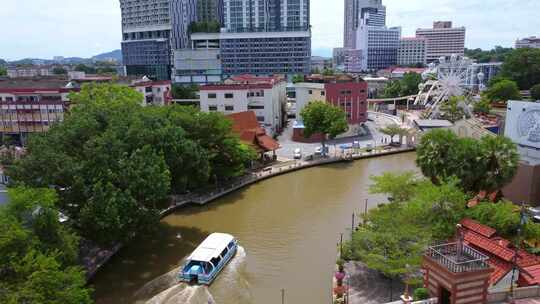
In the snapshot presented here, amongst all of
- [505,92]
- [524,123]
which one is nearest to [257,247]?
[524,123]

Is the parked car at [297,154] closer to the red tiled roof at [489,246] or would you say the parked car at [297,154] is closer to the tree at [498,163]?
the tree at [498,163]

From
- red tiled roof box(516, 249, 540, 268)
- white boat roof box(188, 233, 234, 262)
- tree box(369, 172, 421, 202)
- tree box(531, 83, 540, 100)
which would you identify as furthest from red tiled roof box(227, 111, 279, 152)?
tree box(531, 83, 540, 100)

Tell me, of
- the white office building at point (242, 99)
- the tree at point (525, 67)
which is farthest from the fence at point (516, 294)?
the tree at point (525, 67)

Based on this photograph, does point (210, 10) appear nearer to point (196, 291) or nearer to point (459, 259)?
point (196, 291)

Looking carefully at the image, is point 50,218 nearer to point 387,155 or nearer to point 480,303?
point 480,303

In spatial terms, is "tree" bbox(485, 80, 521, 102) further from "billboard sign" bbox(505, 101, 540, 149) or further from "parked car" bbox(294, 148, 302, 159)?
"parked car" bbox(294, 148, 302, 159)
